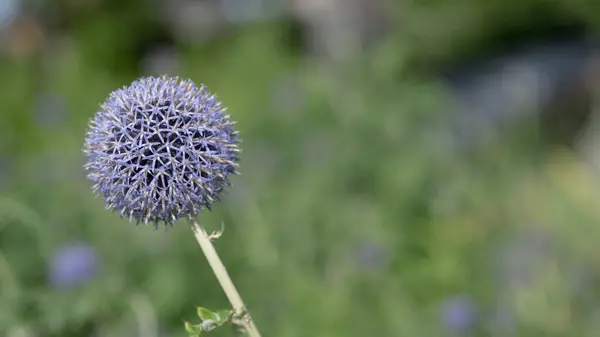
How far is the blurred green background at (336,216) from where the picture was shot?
7.61 feet

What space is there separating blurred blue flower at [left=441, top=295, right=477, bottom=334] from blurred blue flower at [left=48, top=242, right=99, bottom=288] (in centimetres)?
115

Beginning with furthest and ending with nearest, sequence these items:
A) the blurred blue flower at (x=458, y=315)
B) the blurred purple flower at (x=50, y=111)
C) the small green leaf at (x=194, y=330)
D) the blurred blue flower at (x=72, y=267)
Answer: the blurred purple flower at (x=50, y=111) → the blurred blue flower at (x=458, y=315) → the blurred blue flower at (x=72, y=267) → the small green leaf at (x=194, y=330)

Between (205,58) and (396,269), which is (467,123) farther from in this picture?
(205,58)

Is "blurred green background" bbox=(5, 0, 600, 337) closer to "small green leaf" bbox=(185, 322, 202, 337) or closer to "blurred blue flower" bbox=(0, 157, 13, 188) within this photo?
"blurred blue flower" bbox=(0, 157, 13, 188)

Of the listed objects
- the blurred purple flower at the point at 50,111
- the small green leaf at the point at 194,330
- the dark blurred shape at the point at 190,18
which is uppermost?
the small green leaf at the point at 194,330

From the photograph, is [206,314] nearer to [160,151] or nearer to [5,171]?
[160,151]

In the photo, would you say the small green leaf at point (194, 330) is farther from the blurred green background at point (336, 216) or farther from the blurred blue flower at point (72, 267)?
the blurred blue flower at point (72, 267)

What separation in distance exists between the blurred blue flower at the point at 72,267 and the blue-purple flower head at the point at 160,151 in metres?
1.01

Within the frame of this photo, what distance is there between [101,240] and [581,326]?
181 centimetres

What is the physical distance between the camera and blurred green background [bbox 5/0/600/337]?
2.32 m

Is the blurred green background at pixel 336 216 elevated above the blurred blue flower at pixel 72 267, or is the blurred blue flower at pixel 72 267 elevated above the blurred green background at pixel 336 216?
the blurred blue flower at pixel 72 267

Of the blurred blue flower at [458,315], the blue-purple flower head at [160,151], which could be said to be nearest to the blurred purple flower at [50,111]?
the blurred blue flower at [458,315]

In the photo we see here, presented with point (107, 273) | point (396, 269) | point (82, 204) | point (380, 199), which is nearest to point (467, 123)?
point (380, 199)

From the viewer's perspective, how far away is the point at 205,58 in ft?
28.5
